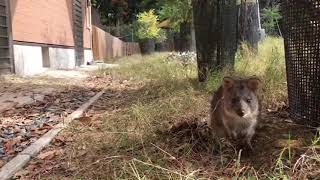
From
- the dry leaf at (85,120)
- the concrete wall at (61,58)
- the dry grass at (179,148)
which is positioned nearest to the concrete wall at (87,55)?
the concrete wall at (61,58)

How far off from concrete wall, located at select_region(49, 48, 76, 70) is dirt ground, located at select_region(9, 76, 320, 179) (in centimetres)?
1071

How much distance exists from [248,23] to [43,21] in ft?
21.8

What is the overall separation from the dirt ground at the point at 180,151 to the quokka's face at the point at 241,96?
0.31m

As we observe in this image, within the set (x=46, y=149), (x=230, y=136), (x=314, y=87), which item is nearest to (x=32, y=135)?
(x=46, y=149)

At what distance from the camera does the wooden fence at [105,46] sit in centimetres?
2581

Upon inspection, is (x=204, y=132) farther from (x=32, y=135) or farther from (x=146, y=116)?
(x=32, y=135)

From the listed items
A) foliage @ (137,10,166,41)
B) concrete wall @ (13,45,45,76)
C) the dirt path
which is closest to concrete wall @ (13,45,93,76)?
concrete wall @ (13,45,45,76)

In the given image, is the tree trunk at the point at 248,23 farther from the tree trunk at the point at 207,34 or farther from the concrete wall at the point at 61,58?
the concrete wall at the point at 61,58

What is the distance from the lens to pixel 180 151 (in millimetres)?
3818

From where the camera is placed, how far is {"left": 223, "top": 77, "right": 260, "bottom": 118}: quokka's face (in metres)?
3.72

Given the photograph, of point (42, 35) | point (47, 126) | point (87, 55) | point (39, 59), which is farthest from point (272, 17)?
point (87, 55)

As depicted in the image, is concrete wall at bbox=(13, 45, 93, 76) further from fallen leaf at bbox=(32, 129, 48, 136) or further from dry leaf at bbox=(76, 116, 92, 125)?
fallen leaf at bbox=(32, 129, 48, 136)

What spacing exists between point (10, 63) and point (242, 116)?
8575 millimetres

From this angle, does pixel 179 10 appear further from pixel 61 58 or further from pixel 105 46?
pixel 105 46
